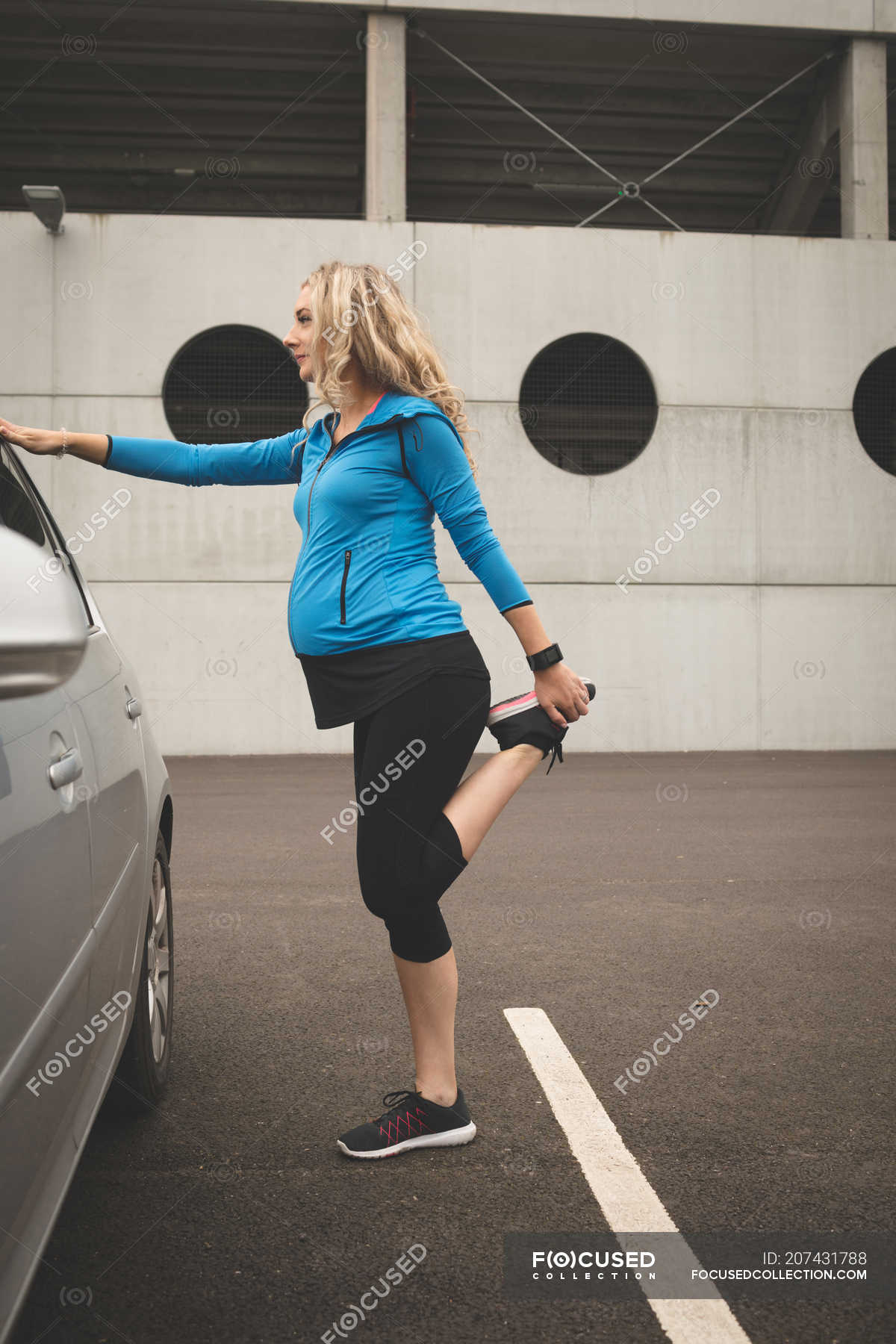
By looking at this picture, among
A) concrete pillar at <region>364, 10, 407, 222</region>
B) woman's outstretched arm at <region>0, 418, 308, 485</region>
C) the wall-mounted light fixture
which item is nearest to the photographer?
woman's outstretched arm at <region>0, 418, 308, 485</region>

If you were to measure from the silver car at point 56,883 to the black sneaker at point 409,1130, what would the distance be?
54 cm

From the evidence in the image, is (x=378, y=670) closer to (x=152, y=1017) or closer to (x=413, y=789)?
(x=413, y=789)

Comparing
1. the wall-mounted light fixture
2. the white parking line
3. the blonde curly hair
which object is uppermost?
the wall-mounted light fixture

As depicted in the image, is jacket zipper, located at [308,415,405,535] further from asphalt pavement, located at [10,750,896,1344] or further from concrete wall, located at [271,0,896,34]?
concrete wall, located at [271,0,896,34]

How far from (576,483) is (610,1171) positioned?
1035cm

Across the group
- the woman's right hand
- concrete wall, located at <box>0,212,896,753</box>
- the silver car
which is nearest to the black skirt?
the silver car

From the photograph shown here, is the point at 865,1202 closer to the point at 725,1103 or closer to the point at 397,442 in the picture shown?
the point at 725,1103

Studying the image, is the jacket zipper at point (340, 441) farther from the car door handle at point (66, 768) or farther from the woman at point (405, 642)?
the car door handle at point (66, 768)

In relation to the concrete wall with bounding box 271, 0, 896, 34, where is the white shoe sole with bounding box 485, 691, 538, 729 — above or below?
below

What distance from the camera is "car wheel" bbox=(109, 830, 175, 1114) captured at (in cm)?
262

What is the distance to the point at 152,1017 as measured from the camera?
2754mm

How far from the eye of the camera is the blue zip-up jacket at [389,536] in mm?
2457

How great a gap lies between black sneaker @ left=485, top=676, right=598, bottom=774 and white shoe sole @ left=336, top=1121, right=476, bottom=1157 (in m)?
0.89

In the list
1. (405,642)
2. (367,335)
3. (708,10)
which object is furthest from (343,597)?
(708,10)
